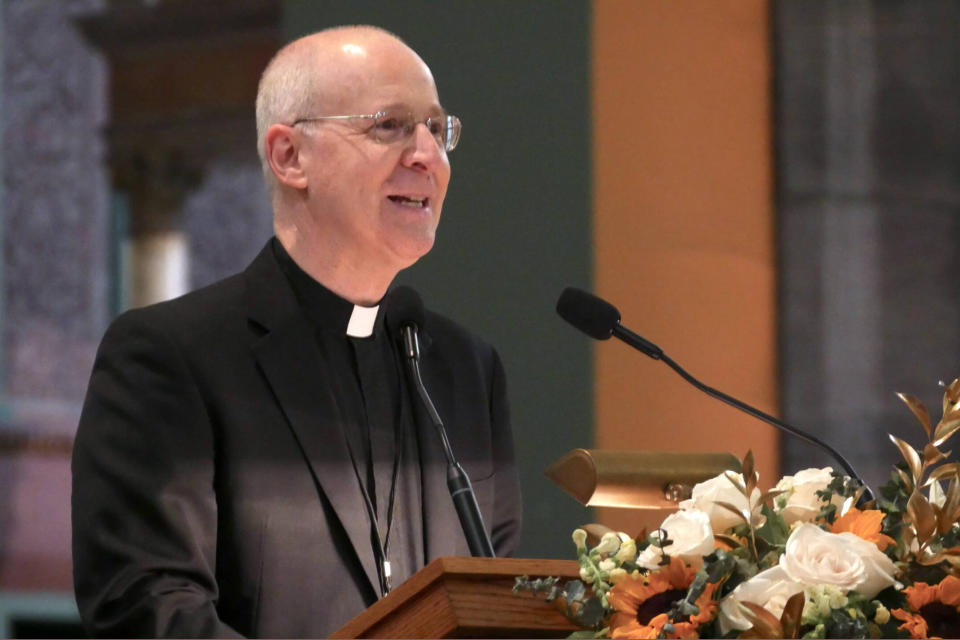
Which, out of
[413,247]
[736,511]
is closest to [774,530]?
[736,511]

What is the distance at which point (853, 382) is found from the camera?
13.2 ft

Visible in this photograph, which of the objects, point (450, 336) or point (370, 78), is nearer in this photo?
point (370, 78)

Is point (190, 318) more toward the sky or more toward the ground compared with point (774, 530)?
more toward the sky

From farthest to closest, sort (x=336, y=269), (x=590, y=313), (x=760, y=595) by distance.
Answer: (x=336, y=269) → (x=590, y=313) → (x=760, y=595)

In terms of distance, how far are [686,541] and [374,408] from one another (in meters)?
1.27

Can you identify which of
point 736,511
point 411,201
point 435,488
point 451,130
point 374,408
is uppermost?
point 451,130

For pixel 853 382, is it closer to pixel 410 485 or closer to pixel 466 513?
pixel 410 485

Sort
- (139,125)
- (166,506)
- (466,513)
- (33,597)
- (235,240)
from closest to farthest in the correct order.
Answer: (466,513) → (166,506) → (33,597) → (139,125) → (235,240)

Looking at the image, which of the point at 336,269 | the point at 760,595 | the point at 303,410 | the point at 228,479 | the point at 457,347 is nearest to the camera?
the point at 760,595

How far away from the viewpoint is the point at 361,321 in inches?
118

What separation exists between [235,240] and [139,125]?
1843 mm

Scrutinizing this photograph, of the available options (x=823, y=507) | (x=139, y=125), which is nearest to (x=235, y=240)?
(x=139, y=125)

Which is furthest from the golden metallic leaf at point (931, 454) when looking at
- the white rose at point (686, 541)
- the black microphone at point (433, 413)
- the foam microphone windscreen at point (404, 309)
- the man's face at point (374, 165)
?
the man's face at point (374, 165)

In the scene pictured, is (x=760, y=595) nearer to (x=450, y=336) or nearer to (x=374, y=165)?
(x=374, y=165)
